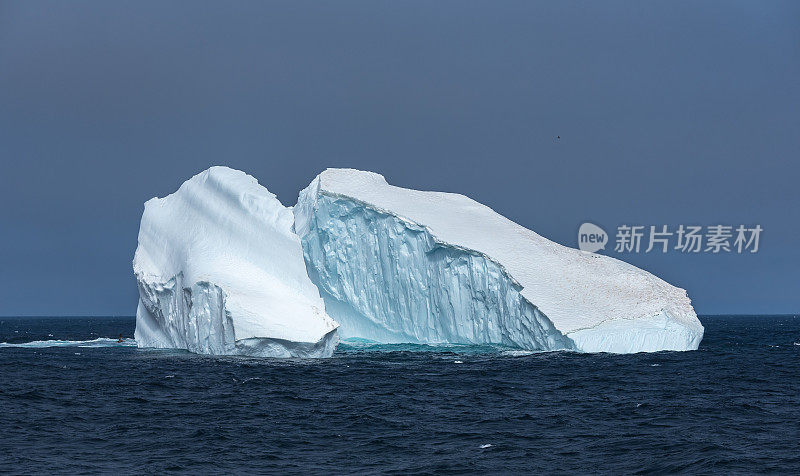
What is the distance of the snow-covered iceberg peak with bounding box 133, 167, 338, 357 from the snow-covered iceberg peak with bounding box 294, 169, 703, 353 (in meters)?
3.61

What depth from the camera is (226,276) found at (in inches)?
1047

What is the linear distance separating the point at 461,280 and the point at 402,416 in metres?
14.0

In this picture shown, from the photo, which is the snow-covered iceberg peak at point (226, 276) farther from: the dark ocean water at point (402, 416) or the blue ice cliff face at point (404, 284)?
the blue ice cliff face at point (404, 284)

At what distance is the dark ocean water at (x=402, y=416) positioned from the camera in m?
12.8

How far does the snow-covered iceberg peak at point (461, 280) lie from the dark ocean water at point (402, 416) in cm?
184

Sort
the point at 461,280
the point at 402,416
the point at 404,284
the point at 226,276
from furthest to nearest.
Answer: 1. the point at 404,284
2. the point at 461,280
3. the point at 226,276
4. the point at 402,416

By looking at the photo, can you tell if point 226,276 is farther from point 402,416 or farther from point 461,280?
point 402,416

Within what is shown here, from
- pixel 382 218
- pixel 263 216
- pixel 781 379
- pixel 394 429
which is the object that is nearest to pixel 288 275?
pixel 263 216

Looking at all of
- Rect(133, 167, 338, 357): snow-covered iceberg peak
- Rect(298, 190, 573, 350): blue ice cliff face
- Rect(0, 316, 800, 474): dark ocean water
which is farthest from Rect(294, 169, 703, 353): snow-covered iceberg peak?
Rect(133, 167, 338, 357): snow-covered iceberg peak

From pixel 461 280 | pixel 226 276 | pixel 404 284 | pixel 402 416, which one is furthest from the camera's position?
pixel 404 284

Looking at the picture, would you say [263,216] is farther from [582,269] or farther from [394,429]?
[394,429]

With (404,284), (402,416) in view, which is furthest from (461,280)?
(402,416)

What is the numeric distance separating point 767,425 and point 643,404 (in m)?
2.83

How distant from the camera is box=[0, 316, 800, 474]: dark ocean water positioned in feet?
42.1
